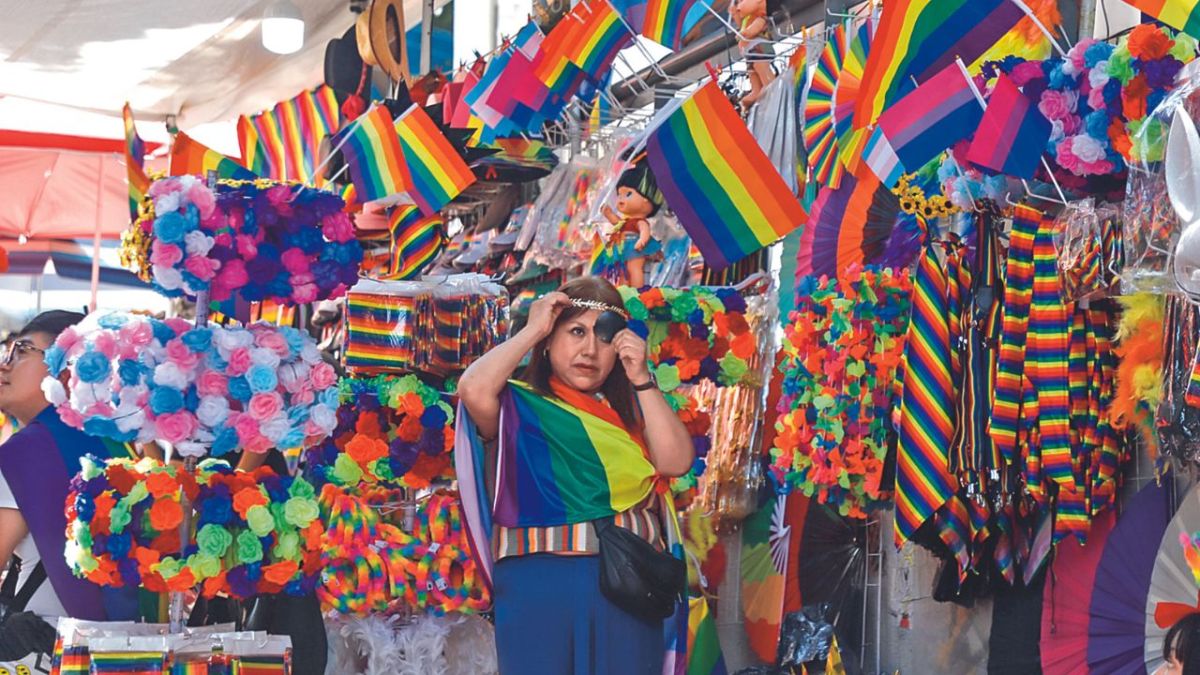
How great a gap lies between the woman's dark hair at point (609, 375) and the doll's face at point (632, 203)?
1.67m

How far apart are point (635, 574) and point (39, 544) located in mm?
1548

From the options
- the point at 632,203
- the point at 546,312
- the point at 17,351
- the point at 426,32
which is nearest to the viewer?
the point at 546,312

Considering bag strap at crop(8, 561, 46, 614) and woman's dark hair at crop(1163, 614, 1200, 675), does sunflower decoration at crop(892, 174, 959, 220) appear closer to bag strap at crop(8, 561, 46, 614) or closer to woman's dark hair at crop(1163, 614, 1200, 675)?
woman's dark hair at crop(1163, 614, 1200, 675)

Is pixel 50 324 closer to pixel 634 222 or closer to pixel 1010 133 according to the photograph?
pixel 634 222

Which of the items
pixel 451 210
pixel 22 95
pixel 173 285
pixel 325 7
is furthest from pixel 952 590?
pixel 22 95

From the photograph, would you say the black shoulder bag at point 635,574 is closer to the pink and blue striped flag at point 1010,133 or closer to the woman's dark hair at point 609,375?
the woman's dark hair at point 609,375

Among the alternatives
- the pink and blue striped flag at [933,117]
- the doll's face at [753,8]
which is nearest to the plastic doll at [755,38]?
the doll's face at [753,8]

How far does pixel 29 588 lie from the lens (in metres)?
4.16

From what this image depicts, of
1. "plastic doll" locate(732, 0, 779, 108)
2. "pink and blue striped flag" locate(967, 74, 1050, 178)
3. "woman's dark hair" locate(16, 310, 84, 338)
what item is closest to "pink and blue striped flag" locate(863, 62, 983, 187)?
"pink and blue striped flag" locate(967, 74, 1050, 178)

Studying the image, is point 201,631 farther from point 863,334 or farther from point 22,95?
point 22,95

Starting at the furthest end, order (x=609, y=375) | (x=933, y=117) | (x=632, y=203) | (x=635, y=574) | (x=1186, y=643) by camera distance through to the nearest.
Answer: (x=632, y=203)
(x=609, y=375)
(x=635, y=574)
(x=933, y=117)
(x=1186, y=643)

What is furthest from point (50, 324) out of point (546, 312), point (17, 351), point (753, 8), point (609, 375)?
point (753, 8)

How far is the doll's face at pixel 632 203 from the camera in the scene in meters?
5.75

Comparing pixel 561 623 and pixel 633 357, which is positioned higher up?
pixel 633 357
